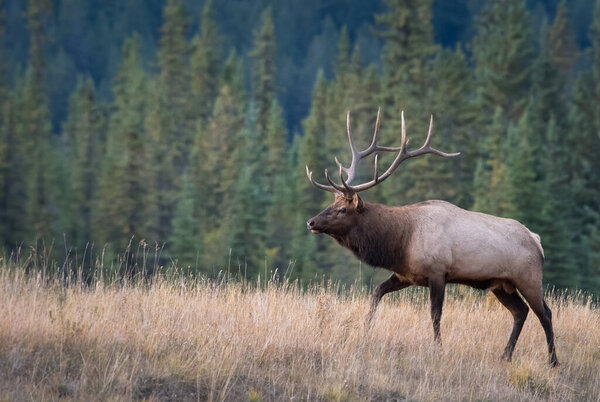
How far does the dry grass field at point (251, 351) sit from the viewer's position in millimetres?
6348

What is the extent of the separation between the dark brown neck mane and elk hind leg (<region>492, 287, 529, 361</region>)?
1202 millimetres

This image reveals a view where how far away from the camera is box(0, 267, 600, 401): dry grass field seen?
635 cm

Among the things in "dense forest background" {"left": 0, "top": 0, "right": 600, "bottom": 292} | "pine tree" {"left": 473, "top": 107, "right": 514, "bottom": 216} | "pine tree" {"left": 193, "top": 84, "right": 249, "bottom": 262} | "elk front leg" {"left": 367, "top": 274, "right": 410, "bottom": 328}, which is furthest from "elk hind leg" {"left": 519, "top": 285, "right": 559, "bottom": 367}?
"pine tree" {"left": 193, "top": 84, "right": 249, "bottom": 262}

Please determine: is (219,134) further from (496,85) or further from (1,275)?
(1,275)

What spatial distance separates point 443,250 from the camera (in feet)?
28.4

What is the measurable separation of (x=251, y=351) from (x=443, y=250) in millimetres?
2515

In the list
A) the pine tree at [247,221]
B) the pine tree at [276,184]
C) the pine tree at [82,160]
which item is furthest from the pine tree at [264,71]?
the pine tree at [247,221]

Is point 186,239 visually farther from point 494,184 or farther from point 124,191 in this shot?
point 494,184

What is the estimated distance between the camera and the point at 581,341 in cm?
950

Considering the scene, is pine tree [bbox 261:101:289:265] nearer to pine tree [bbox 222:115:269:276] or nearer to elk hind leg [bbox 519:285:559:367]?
pine tree [bbox 222:115:269:276]

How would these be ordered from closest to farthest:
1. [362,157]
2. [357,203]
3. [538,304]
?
[538,304], [357,203], [362,157]

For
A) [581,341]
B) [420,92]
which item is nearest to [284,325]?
[581,341]

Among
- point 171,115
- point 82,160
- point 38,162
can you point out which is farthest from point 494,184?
point 82,160

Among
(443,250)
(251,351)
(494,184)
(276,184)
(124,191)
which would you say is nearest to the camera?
(251,351)
